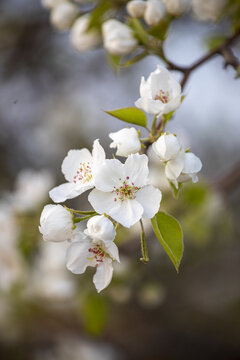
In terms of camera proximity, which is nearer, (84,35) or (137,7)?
(137,7)

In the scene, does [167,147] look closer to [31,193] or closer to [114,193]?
[114,193]

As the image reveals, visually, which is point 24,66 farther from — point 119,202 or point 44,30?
point 119,202

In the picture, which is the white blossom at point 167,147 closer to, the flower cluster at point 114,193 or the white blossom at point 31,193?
the flower cluster at point 114,193

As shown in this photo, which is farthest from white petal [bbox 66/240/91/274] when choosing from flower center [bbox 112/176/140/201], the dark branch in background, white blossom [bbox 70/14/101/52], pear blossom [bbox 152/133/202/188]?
white blossom [bbox 70/14/101/52]

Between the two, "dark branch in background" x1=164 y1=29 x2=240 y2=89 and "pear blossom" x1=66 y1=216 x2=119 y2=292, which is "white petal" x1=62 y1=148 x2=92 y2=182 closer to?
"pear blossom" x1=66 y1=216 x2=119 y2=292

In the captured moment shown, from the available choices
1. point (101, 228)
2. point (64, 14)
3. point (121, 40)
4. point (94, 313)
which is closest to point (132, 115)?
point (101, 228)

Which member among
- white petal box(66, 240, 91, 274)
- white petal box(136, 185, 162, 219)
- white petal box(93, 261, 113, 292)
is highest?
white petal box(136, 185, 162, 219)

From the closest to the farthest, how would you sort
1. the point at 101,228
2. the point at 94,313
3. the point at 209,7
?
the point at 101,228
the point at 209,7
the point at 94,313

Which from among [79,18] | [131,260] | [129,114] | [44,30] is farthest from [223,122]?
[129,114]
